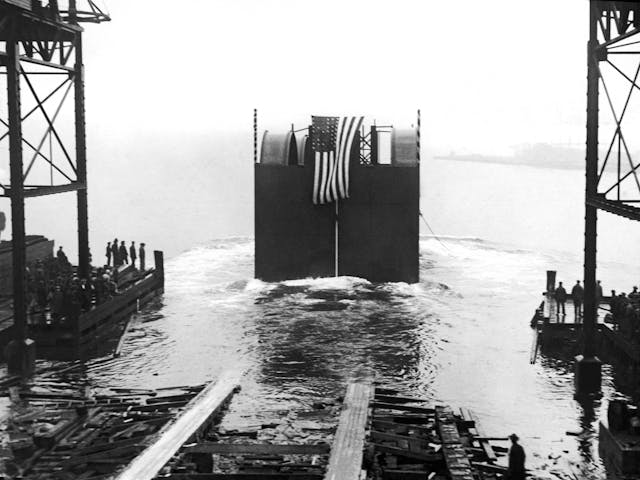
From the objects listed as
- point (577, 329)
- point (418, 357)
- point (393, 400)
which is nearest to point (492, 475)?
point (393, 400)

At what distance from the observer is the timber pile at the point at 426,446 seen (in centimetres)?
1514

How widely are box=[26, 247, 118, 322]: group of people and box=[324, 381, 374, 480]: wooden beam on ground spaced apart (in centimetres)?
Answer: 1058

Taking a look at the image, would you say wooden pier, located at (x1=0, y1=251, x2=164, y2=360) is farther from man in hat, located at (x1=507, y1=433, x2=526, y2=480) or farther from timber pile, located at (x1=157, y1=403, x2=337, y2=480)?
man in hat, located at (x1=507, y1=433, x2=526, y2=480)

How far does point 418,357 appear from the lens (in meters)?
26.7

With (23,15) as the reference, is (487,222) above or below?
below

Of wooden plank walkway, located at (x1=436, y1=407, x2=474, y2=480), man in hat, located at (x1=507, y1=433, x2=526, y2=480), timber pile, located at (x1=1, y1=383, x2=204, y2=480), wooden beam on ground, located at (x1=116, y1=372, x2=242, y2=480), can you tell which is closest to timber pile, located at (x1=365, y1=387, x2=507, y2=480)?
wooden plank walkway, located at (x1=436, y1=407, x2=474, y2=480)

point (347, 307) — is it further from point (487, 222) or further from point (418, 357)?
point (487, 222)

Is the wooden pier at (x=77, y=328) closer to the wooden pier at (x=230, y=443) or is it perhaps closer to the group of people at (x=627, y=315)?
the wooden pier at (x=230, y=443)

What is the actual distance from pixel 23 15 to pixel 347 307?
1620cm

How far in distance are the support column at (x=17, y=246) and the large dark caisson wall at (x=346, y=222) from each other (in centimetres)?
1583

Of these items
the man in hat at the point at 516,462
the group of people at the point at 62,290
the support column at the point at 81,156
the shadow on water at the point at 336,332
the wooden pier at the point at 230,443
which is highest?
the support column at the point at 81,156

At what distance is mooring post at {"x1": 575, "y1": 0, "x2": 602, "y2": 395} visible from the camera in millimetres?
21578

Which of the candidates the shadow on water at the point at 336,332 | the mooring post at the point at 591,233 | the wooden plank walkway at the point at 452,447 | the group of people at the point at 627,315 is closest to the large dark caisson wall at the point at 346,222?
the shadow on water at the point at 336,332

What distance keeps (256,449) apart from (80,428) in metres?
4.18
